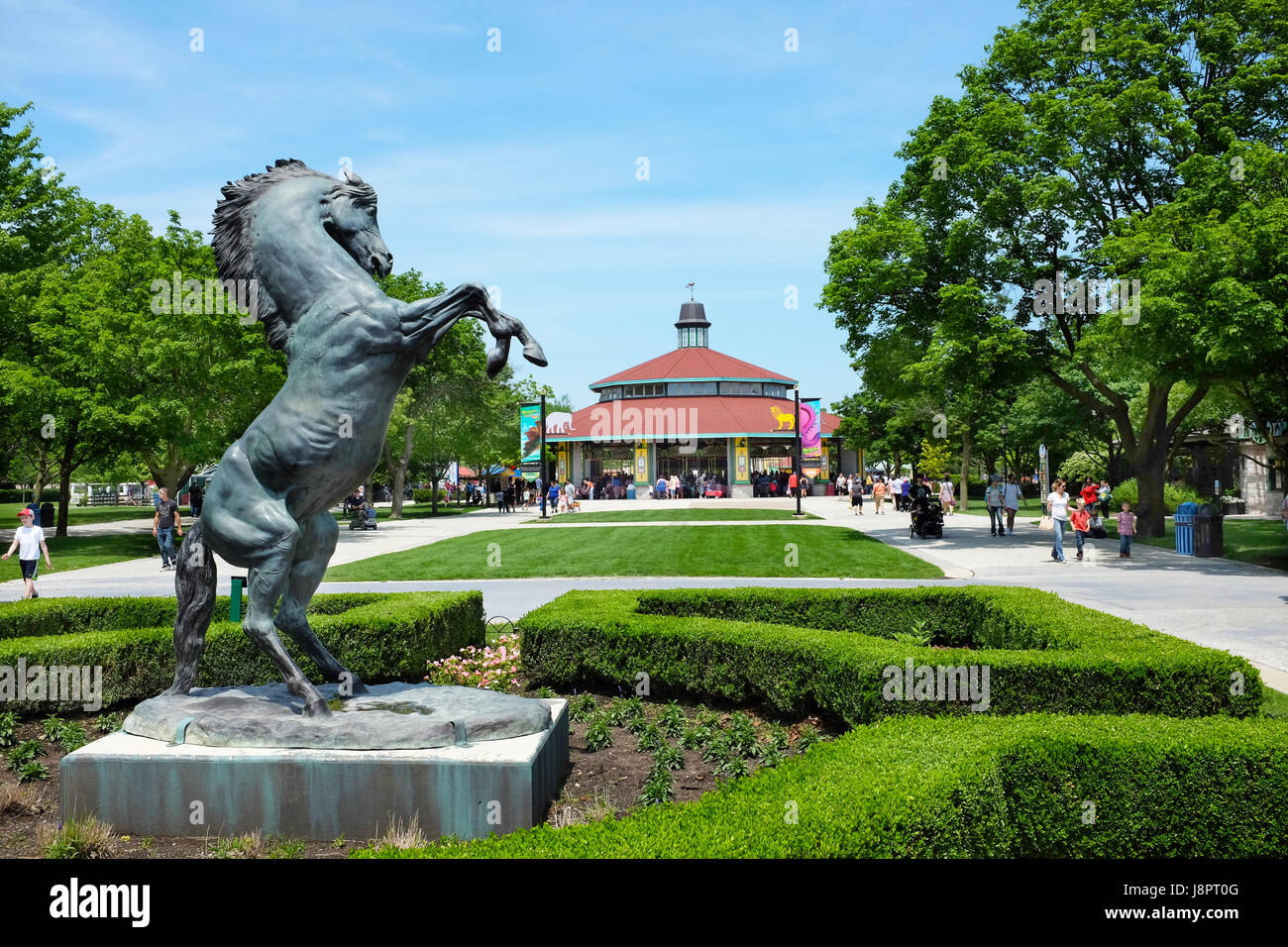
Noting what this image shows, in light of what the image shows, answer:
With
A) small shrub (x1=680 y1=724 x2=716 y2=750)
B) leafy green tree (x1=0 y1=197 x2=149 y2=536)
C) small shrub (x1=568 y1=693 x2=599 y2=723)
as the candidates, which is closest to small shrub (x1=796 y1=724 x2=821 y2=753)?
small shrub (x1=680 y1=724 x2=716 y2=750)

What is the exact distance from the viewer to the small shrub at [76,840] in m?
4.78

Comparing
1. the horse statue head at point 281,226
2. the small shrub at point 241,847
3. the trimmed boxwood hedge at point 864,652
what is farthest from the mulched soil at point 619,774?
the horse statue head at point 281,226

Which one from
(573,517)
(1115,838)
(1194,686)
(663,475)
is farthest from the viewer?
(663,475)

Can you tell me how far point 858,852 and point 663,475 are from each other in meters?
58.7

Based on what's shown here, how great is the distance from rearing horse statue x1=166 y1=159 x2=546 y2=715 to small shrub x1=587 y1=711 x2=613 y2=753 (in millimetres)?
2102

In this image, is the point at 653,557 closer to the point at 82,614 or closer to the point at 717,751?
the point at 82,614

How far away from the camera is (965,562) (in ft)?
63.6

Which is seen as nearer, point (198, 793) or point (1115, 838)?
point (1115, 838)

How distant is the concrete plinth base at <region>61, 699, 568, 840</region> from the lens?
4922mm

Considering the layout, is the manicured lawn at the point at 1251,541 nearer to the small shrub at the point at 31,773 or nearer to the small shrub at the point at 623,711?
the small shrub at the point at 623,711

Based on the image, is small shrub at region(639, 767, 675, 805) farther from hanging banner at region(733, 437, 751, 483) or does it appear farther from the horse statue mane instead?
hanging banner at region(733, 437, 751, 483)

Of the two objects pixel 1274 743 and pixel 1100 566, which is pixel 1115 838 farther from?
pixel 1100 566

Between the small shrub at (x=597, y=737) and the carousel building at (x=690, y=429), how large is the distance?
164 ft
